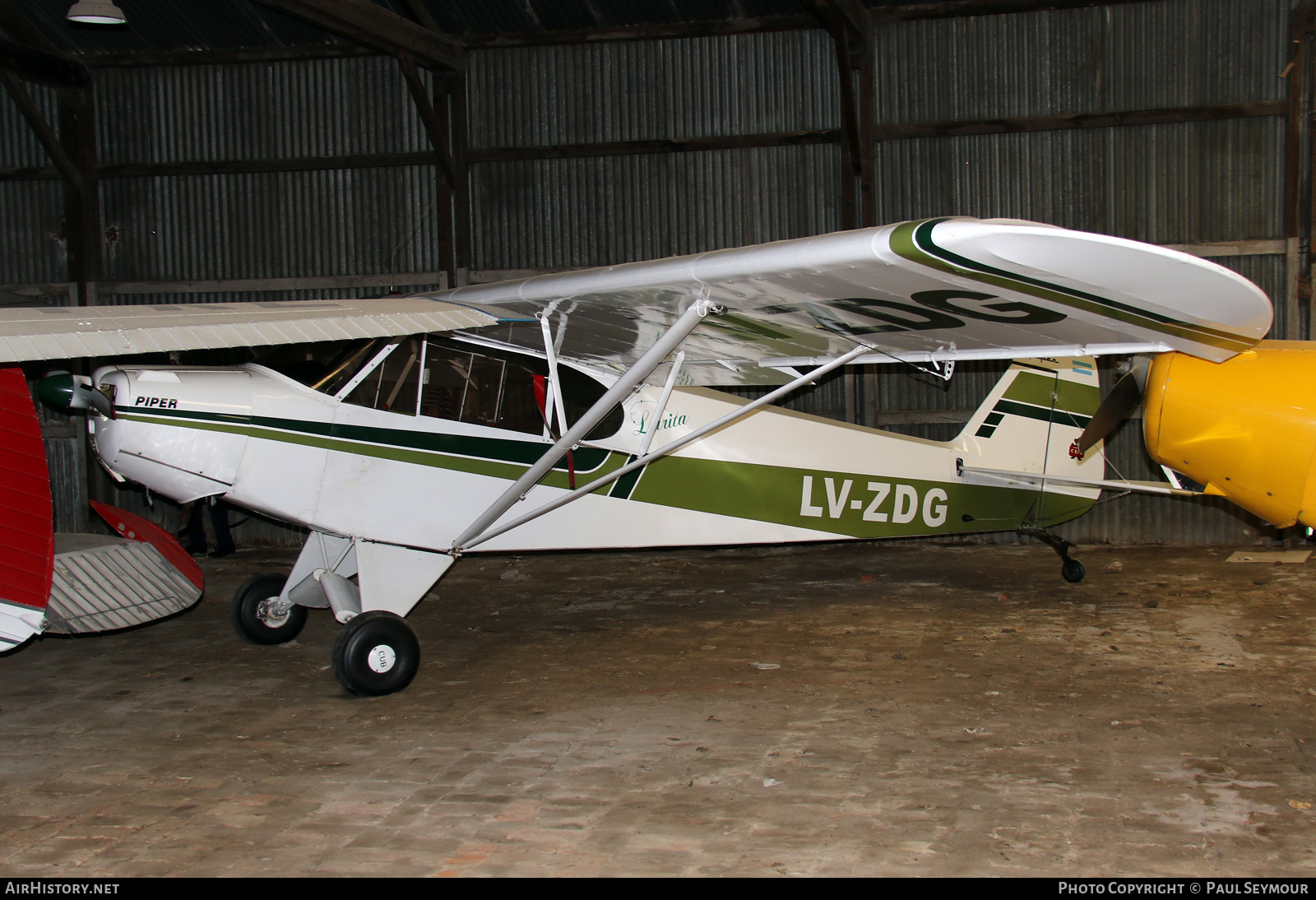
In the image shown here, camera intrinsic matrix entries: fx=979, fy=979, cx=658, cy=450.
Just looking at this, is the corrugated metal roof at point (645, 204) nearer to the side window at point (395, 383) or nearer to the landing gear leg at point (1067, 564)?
the landing gear leg at point (1067, 564)

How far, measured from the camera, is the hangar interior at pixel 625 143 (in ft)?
34.5

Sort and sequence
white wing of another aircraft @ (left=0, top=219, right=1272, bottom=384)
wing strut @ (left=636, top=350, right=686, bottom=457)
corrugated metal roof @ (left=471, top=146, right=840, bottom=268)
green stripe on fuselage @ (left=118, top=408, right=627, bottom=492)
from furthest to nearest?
1. corrugated metal roof @ (left=471, top=146, right=840, bottom=268)
2. wing strut @ (left=636, top=350, right=686, bottom=457)
3. green stripe on fuselage @ (left=118, top=408, right=627, bottom=492)
4. white wing of another aircraft @ (left=0, top=219, right=1272, bottom=384)

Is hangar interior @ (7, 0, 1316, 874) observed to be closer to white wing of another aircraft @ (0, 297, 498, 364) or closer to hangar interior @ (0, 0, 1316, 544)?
hangar interior @ (0, 0, 1316, 544)

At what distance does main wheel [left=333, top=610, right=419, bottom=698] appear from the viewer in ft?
17.9

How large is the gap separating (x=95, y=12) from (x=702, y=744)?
8.20 m

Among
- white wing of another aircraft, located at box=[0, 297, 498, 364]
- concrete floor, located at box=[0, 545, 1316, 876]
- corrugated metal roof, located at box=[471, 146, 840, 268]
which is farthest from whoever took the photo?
corrugated metal roof, located at box=[471, 146, 840, 268]

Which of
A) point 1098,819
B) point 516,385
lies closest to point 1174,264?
point 1098,819

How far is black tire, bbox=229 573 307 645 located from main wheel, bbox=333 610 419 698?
4.68 feet

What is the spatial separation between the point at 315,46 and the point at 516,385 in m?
7.82

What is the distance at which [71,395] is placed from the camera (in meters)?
5.07

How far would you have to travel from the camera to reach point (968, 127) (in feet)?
35.8

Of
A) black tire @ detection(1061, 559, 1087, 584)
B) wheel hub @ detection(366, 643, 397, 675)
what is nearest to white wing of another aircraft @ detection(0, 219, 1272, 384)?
wheel hub @ detection(366, 643, 397, 675)

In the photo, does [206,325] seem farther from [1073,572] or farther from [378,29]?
[1073,572]

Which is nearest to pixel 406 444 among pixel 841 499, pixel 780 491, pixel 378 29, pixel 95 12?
pixel 780 491
